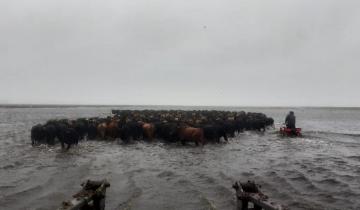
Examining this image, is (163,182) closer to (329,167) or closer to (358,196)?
(358,196)

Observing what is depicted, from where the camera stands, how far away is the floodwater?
10078 millimetres

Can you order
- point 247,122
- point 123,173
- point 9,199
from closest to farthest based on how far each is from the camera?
point 9,199
point 123,173
point 247,122

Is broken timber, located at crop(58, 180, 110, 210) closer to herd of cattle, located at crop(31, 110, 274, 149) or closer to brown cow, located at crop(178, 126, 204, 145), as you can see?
herd of cattle, located at crop(31, 110, 274, 149)

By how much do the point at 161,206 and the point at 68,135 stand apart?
39.4 ft

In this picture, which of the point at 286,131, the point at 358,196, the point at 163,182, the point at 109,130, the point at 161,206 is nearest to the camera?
the point at 161,206

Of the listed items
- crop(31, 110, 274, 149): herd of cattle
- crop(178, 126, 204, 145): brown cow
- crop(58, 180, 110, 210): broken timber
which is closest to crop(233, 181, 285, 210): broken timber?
crop(58, 180, 110, 210): broken timber

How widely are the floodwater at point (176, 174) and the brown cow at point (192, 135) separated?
820mm

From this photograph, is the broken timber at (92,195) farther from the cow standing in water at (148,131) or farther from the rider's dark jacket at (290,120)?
the rider's dark jacket at (290,120)

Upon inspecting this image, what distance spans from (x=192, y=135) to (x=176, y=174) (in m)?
8.32

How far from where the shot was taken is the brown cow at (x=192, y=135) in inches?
856

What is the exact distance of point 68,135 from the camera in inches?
792

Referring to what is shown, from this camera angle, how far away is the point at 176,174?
44.3 ft

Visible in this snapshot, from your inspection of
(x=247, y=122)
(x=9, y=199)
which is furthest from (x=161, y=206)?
(x=247, y=122)

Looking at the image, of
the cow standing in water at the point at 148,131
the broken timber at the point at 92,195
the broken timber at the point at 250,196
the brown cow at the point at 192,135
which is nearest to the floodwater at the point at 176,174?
the brown cow at the point at 192,135
